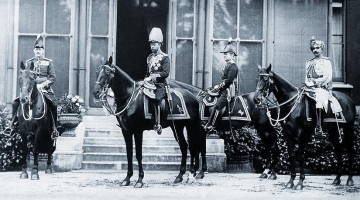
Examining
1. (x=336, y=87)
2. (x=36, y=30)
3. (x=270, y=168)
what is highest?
(x=36, y=30)

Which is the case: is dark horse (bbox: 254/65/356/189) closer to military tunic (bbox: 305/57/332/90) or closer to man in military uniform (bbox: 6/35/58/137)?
military tunic (bbox: 305/57/332/90)

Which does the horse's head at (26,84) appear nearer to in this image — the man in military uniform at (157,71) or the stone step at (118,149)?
the man in military uniform at (157,71)

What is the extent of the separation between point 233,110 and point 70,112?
13.8 feet

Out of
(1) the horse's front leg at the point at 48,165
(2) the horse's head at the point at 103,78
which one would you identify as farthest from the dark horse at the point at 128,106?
(1) the horse's front leg at the point at 48,165

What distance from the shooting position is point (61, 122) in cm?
1304

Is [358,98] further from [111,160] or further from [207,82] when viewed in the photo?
[111,160]

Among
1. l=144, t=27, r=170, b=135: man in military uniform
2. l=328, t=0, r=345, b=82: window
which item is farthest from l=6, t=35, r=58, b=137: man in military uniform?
l=328, t=0, r=345, b=82: window

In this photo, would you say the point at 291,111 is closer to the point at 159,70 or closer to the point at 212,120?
the point at 212,120

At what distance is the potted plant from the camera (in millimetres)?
13016

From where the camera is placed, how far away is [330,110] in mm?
10828

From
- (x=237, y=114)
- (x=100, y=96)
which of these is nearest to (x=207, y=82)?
(x=237, y=114)

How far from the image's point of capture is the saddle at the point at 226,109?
11.5 m

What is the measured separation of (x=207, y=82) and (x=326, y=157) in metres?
3.85

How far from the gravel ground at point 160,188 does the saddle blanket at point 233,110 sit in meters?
1.35
